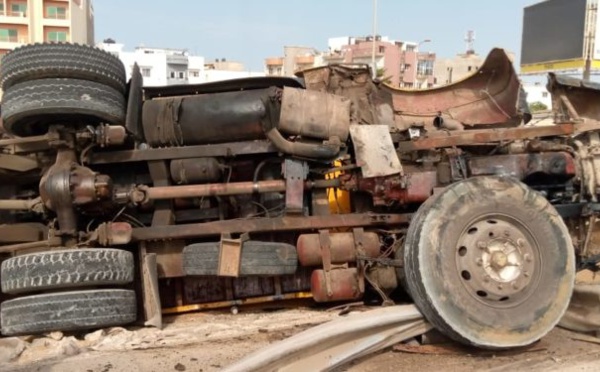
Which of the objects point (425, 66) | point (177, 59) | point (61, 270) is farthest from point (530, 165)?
point (425, 66)

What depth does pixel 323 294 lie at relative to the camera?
13.1 feet

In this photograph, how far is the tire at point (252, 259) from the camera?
390 centimetres

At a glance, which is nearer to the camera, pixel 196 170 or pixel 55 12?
pixel 196 170

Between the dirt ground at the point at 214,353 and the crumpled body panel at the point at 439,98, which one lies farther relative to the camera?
the crumpled body panel at the point at 439,98

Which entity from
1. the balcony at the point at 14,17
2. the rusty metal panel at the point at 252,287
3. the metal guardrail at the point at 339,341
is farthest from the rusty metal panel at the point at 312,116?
the balcony at the point at 14,17

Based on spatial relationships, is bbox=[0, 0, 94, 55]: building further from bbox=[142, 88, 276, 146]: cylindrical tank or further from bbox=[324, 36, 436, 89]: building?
bbox=[142, 88, 276, 146]: cylindrical tank

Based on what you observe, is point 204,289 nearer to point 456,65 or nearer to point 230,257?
point 230,257

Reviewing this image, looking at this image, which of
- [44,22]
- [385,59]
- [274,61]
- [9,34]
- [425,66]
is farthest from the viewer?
[425,66]

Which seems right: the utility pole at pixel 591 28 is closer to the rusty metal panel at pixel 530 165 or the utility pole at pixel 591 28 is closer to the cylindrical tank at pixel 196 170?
the rusty metal panel at pixel 530 165

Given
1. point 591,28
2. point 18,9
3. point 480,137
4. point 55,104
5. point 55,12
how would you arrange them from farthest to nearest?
point 18,9 < point 55,12 < point 591,28 < point 480,137 < point 55,104

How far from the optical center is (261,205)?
4.34 m

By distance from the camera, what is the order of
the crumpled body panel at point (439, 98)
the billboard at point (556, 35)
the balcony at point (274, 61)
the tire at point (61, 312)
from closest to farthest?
the tire at point (61, 312) < the crumpled body panel at point (439, 98) < the billboard at point (556, 35) < the balcony at point (274, 61)

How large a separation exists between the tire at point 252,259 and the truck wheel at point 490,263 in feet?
2.74

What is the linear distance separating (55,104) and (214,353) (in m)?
1.85
